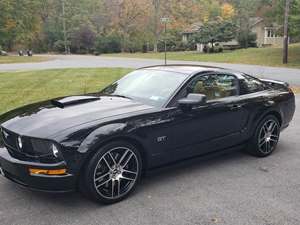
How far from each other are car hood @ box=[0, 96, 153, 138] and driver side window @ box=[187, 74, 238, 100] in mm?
763

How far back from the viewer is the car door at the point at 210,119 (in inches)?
174

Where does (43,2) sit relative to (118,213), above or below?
above

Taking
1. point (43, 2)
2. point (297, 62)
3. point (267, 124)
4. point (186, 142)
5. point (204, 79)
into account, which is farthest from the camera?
point (43, 2)

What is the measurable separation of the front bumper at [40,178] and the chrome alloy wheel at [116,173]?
30 cm

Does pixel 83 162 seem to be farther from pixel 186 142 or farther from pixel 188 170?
pixel 188 170

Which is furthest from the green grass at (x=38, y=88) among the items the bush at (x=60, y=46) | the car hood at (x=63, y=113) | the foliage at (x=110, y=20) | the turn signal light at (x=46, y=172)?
the bush at (x=60, y=46)

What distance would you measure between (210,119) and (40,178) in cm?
223

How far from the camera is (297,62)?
2797 cm

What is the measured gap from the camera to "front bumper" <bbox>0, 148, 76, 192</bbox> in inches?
139

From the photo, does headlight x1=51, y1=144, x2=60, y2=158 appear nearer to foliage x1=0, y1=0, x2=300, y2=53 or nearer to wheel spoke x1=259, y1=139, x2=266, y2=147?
wheel spoke x1=259, y1=139, x2=266, y2=147

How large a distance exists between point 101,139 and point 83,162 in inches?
11.2

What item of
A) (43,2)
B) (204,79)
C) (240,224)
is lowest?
(240,224)

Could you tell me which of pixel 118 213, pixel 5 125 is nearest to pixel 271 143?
pixel 118 213

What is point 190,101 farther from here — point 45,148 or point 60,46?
point 60,46
